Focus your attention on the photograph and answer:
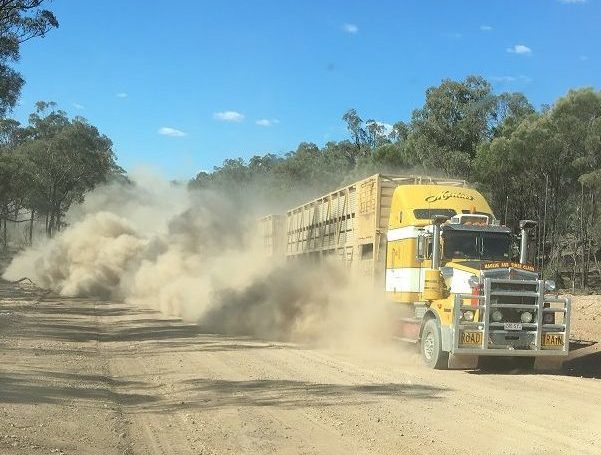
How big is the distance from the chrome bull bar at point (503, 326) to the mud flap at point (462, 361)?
13.3 inches

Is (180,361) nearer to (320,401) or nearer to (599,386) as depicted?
(320,401)

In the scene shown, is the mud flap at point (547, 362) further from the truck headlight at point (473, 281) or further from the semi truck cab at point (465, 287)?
the truck headlight at point (473, 281)

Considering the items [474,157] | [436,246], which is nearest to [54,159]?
[474,157]

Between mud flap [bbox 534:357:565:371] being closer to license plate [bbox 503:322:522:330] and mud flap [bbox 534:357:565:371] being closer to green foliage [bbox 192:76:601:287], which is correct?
license plate [bbox 503:322:522:330]

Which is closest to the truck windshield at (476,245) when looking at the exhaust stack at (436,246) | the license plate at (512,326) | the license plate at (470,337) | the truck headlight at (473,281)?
the exhaust stack at (436,246)

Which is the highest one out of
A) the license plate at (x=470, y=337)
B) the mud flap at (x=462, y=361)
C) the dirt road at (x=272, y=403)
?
the license plate at (x=470, y=337)

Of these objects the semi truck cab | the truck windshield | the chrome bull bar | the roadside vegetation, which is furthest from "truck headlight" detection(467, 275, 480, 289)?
the roadside vegetation

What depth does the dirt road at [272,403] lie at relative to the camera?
6.61 metres

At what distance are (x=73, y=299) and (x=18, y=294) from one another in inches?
94.0

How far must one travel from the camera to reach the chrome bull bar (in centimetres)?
1132

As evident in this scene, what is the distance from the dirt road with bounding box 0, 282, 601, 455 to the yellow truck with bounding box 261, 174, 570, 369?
→ 0.59 m

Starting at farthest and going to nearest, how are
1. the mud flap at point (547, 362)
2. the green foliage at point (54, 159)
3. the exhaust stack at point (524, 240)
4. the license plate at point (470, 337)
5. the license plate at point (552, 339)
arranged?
the green foliage at point (54, 159), the exhaust stack at point (524, 240), the mud flap at point (547, 362), the license plate at point (552, 339), the license plate at point (470, 337)

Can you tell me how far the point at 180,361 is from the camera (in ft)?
39.7

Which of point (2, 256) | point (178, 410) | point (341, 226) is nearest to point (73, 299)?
point (341, 226)
